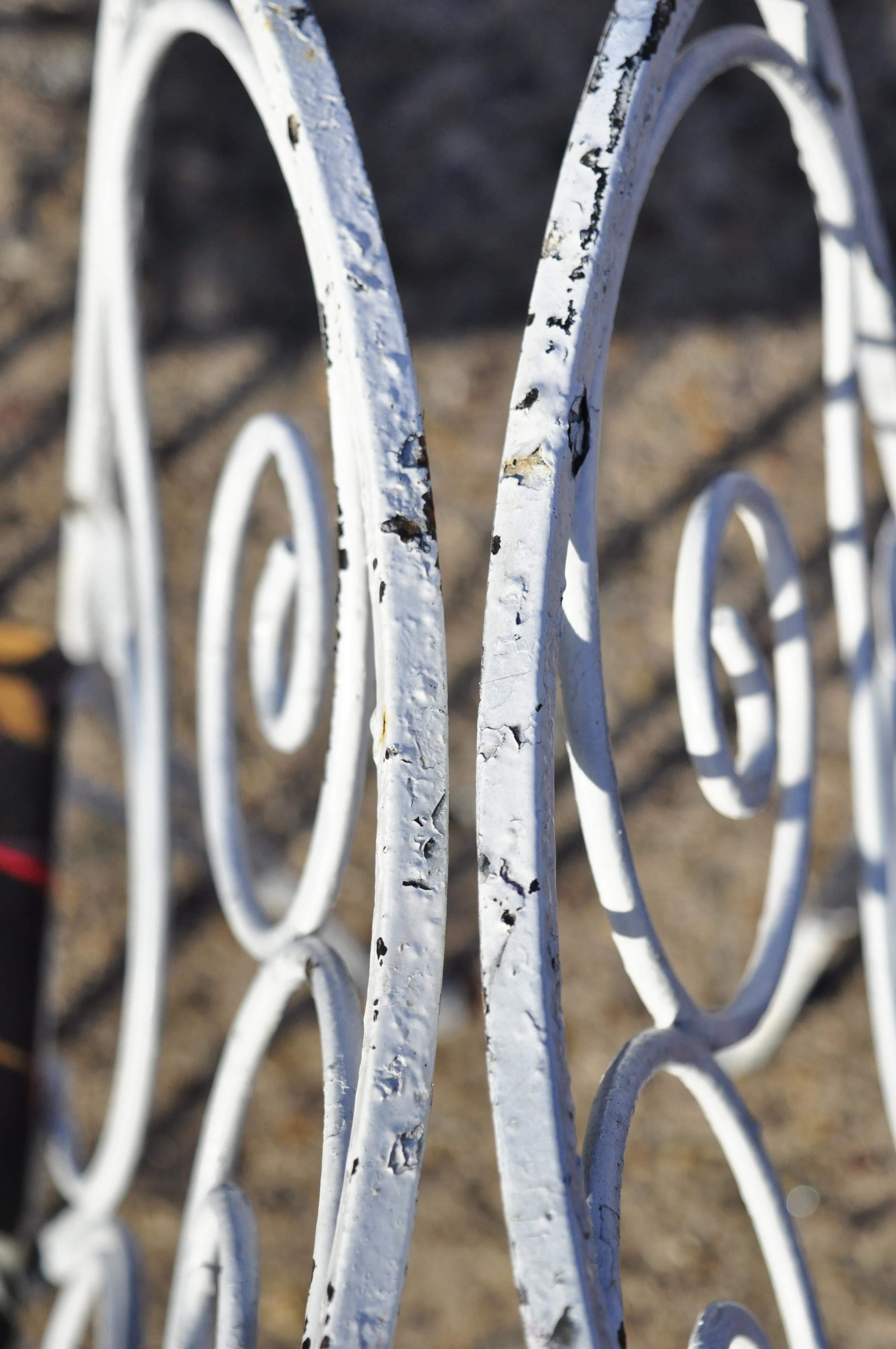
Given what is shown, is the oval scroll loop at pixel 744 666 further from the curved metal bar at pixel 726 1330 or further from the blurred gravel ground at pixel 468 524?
the blurred gravel ground at pixel 468 524

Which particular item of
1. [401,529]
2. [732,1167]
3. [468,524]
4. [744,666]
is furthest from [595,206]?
[468,524]

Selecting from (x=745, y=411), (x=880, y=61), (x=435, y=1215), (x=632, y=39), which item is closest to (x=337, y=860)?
(x=632, y=39)

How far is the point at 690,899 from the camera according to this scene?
1.56 metres

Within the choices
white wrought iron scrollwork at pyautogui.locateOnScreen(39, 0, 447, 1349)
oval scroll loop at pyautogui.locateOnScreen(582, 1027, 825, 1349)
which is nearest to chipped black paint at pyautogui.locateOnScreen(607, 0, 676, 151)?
white wrought iron scrollwork at pyautogui.locateOnScreen(39, 0, 447, 1349)

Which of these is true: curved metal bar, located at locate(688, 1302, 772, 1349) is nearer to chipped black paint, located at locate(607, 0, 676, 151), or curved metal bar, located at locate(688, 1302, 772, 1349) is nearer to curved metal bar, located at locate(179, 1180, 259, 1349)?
curved metal bar, located at locate(179, 1180, 259, 1349)

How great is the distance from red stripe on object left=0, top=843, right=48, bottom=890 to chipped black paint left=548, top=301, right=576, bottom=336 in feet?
A: 2.57

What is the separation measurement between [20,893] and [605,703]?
0.74 metres

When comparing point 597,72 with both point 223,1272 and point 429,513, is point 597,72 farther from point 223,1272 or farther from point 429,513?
point 223,1272

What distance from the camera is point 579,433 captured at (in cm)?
46

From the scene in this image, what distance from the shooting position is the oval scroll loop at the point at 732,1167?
45 cm

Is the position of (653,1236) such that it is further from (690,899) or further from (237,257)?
(237,257)

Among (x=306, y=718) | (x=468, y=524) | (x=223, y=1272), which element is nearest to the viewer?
(x=223, y=1272)

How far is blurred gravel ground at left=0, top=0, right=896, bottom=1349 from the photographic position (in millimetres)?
1396

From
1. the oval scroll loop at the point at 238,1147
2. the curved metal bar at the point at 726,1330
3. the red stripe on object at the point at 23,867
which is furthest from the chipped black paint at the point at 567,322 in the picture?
the red stripe on object at the point at 23,867
